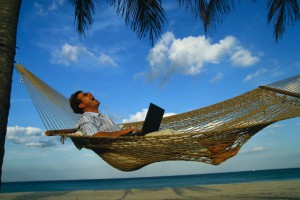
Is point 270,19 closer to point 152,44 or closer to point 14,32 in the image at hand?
point 152,44

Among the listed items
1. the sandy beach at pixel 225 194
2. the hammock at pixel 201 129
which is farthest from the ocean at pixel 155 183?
the hammock at pixel 201 129

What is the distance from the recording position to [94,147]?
2.34 meters

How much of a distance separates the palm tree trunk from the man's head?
929mm

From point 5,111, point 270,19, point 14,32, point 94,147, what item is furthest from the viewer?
point 270,19

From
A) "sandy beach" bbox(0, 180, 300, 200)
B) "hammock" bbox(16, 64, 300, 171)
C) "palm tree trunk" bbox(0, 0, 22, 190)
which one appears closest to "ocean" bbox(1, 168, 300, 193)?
"sandy beach" bbox(0, 180, 300, 200)

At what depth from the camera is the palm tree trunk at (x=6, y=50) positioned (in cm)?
173

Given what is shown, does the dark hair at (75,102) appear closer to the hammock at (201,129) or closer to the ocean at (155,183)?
the hammock at (201,129)

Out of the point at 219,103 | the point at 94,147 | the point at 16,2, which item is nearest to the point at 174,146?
the point at 94,147

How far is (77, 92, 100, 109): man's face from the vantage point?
9.02 ft

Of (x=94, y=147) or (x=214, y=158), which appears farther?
(x=94, y=147)

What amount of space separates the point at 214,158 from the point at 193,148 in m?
0.18

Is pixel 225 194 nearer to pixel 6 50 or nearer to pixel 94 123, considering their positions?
pixel 94 123

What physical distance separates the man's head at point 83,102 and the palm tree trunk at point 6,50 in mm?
929

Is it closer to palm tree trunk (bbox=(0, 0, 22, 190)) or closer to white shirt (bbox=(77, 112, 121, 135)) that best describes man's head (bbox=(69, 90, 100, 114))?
white shirt (bbox=(77, 112, 121, 135))
